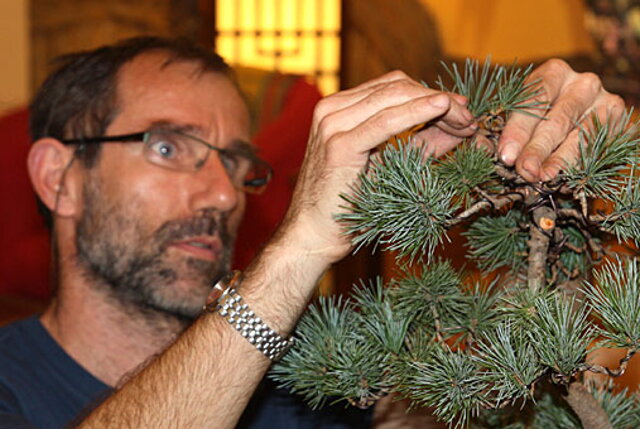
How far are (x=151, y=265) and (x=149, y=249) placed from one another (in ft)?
0.09

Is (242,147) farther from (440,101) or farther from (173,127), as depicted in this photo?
(440,101)

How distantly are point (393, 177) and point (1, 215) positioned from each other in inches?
98.1

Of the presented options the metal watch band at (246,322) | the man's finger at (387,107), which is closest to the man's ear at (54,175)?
the metal watch band at (246,322)

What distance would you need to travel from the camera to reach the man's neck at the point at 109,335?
1.55m

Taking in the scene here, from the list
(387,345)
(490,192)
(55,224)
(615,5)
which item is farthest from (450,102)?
(615,5)

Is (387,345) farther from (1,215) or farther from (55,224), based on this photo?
(1,215)

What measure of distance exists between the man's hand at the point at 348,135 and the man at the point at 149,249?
0.02m

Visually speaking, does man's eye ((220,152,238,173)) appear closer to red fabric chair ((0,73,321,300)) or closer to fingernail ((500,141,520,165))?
red fabric chair ((0,73,321,300))

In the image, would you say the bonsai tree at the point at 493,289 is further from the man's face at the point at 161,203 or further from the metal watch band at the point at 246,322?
the man's face at the point at 161,203

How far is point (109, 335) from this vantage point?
5.14ft

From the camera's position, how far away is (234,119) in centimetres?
170

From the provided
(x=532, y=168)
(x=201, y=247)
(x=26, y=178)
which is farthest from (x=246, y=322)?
(x=26, y=178)

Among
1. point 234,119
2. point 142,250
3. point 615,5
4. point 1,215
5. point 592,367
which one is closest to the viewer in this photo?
point 592,367

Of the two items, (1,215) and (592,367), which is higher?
(592,367)
